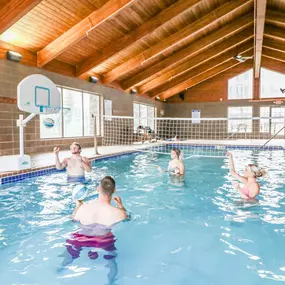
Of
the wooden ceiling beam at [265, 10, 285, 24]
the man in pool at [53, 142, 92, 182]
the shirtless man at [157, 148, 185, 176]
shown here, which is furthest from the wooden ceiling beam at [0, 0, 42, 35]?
the wooden ceiling beam at [265, 10, 285, 24]

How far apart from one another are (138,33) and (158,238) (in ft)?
23.2

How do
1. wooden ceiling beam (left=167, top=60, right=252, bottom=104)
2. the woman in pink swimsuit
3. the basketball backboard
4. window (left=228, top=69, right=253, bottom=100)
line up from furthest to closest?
window (left=228, top=69, right=253, bottom=100), wooden ceiling beam (left=167, top=60, right=252, bottom=104), the basketball backboard, the woman in pink swimsuit

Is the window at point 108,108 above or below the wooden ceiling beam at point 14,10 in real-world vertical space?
below

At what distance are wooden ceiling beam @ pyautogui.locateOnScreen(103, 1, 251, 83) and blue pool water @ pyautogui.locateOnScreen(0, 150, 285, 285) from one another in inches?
243

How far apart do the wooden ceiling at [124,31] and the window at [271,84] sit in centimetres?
249

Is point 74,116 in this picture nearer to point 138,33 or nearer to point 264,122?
point 138,33

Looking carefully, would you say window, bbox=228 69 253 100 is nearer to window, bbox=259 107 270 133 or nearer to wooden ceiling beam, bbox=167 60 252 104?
wooden ceiling beam, bbox=167 60 252 104

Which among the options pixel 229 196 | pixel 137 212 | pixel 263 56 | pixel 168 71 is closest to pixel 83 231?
pixel 137 212

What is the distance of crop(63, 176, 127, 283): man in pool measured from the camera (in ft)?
7.93

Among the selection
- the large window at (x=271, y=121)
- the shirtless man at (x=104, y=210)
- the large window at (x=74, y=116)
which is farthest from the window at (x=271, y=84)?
the shirtless man at (x=104, y=210)

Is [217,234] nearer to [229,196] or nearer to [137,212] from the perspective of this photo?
[137,212]

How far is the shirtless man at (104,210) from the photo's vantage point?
2426mm

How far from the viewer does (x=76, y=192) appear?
9.46ft

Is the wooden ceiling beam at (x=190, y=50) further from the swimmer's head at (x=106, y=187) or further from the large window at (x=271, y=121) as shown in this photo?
the swimmer's head at (x=106, y=187)
